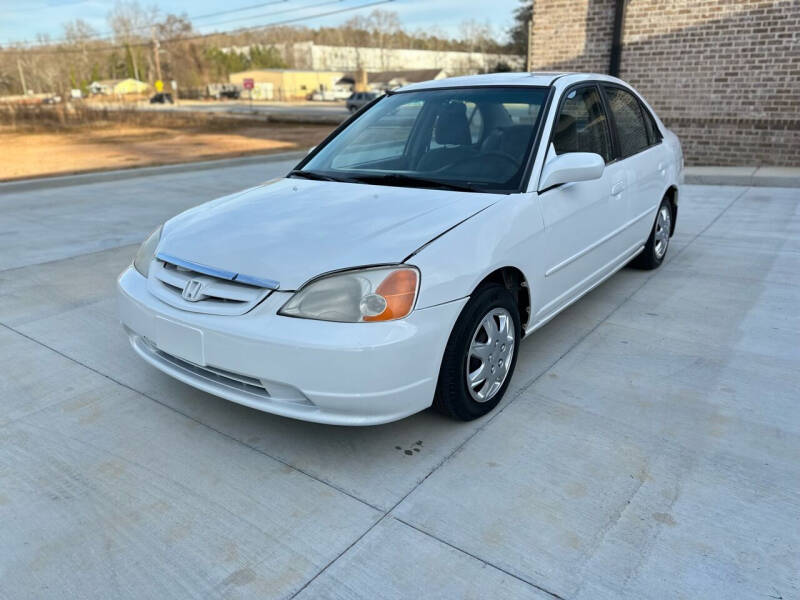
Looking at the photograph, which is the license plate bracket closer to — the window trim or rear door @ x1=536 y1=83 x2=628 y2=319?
rear door @ x1=536 y1=83 x2=628 y2=319

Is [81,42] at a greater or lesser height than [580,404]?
greater

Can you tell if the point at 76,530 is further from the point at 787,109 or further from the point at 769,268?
the point at 787,109

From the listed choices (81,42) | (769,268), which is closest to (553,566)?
(769,268)

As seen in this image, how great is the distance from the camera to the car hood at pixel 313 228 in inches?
97.5

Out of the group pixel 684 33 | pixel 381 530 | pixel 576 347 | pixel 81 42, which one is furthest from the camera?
pixel 81 42

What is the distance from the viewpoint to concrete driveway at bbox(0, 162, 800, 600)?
2.02m

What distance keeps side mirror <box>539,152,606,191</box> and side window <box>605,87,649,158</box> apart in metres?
1.08

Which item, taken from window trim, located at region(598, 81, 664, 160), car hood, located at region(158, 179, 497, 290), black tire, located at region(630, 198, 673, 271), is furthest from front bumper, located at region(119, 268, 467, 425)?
black tire, located at region(630, 198, 673, 271)

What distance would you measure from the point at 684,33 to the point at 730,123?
1.69m

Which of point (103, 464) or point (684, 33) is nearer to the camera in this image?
point (103, 464)

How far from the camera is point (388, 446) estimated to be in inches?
108

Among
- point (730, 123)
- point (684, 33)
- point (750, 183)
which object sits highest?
point (684, 33)

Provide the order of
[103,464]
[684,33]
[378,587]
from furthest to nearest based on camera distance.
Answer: [684,33] → [103,464] → [378,587]

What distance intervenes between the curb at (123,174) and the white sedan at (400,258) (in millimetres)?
7685
